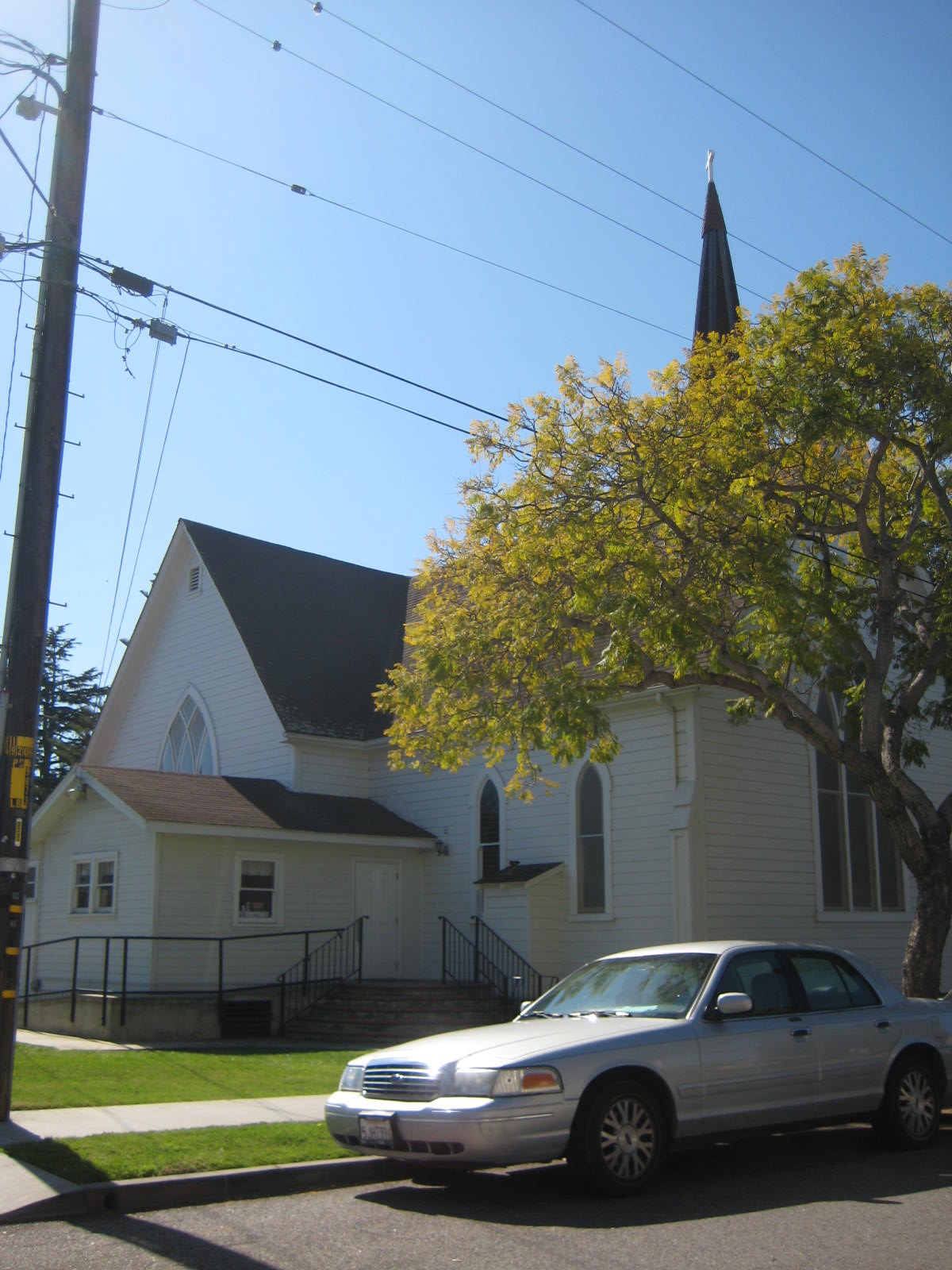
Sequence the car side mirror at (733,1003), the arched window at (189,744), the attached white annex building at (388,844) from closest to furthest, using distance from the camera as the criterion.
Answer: the car side mirror at (733,1003), the attached white annex building at (388,844), the arched window at (189,744)

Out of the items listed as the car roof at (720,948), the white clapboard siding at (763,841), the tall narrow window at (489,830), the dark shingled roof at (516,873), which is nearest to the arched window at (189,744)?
the tall narrow window at (489,830)

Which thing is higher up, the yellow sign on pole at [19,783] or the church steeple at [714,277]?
the church steeple at [714,277]

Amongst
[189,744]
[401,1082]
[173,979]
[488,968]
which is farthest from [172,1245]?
[189,744]

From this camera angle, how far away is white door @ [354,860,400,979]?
22312mm

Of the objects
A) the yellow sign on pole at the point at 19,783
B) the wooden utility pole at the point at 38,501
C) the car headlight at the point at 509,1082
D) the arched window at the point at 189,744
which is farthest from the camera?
the arched window at the point at 189,744

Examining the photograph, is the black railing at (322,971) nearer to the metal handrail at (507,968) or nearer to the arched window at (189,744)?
the metal handrail at (507,968)

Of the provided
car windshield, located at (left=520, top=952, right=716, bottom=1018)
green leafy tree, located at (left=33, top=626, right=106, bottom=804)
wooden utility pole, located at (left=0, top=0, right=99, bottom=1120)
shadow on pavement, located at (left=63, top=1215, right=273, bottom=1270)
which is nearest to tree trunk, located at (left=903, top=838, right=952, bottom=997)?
car windshield, located at (left=520, top=952, right=716, bottom=1018)

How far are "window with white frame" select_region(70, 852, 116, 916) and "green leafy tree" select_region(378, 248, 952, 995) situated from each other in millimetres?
8741

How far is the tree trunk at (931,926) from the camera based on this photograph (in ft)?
43.3

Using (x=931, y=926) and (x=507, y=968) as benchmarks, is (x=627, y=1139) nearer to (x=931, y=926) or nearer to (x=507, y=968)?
(x=931, y=926)

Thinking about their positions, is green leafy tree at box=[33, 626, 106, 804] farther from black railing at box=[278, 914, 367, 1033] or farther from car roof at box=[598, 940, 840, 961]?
car roof at box=[598, 940, 840, 961]

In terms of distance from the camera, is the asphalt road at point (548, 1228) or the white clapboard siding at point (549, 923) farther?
the white clapboard siding at point (549, 923)

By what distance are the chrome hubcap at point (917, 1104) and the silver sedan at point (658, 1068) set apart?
1 cm

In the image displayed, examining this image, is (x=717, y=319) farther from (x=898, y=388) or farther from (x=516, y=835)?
(x=898, y=388)
